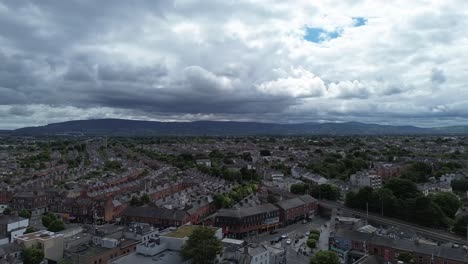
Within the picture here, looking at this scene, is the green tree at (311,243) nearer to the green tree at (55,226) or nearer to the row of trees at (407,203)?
the row of trees at (407,203)

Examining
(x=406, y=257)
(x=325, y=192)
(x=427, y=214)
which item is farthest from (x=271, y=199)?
(x=406, y=257)

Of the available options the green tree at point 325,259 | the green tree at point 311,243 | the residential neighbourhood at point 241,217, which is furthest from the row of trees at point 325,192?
the green tree at point 325,259

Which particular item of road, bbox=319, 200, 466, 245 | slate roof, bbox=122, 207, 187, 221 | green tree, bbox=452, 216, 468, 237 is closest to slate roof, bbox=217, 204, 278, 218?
slate roof, bbox=122, 207, 187, 221

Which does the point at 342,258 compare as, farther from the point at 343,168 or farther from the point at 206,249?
the point at 343,168

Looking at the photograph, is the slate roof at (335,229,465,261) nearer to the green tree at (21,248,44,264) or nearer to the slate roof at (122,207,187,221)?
the slate roof at (122,207,187,221)

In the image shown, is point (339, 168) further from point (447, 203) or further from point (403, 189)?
point (447, 203)

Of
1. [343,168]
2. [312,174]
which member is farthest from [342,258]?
[343,168]
